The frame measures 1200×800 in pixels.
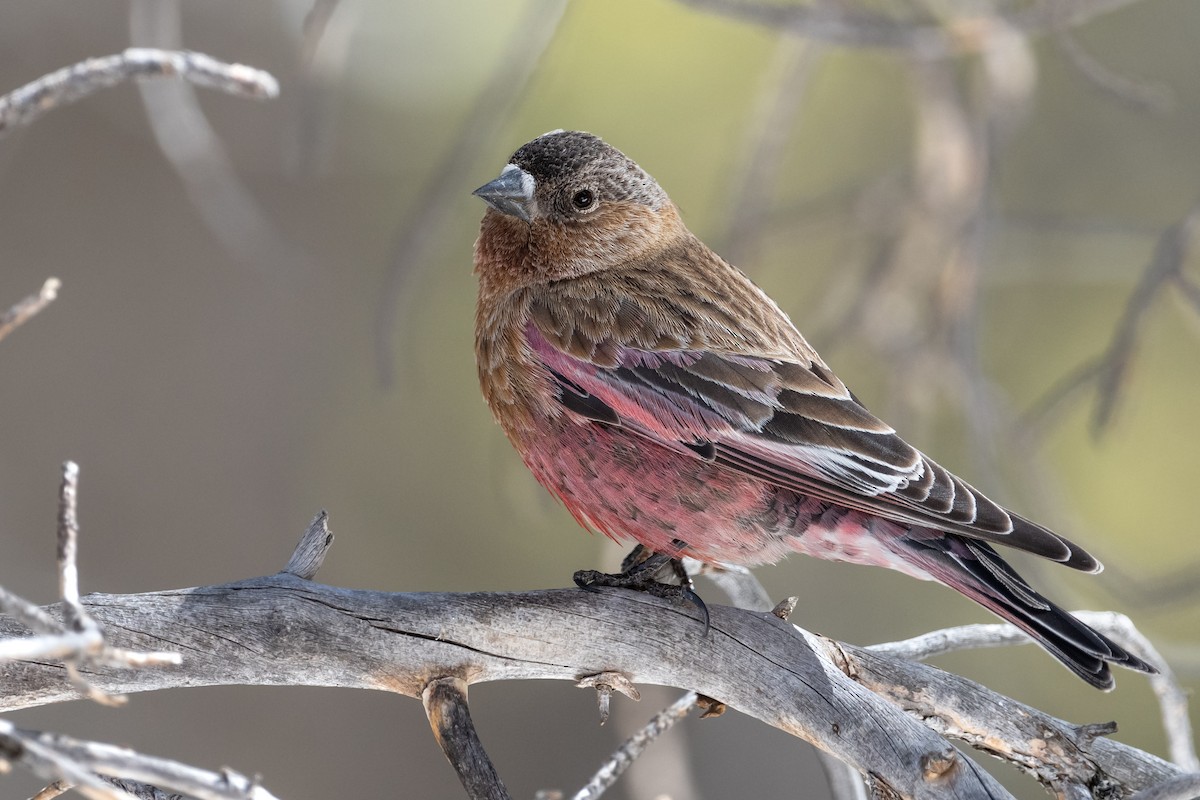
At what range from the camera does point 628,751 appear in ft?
9.41

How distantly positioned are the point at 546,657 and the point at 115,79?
5.29 feet

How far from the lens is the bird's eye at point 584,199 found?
401 cm

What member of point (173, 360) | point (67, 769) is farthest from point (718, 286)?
point (173, 360)

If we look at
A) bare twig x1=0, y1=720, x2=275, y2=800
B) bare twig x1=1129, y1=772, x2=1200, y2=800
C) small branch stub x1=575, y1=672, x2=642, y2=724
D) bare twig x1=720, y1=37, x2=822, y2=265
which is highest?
bare twig x1=720, y1=37, x2=822, y2=265

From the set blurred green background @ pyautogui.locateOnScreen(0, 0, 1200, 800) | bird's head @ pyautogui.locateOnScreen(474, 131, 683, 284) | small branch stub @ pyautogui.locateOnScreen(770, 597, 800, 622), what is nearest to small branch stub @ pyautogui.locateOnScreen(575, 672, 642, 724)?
small branch stub @ pyautogui.locateOnScreen(770, 597, 800, 622)

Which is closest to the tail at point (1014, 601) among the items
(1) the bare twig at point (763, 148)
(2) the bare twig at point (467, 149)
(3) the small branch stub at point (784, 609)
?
(3) the small branch stub at point (784, 609)

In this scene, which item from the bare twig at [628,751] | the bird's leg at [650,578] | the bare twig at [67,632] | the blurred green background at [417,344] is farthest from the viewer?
the blurred green background at [417,344]

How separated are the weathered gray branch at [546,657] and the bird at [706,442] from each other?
7.7 inches

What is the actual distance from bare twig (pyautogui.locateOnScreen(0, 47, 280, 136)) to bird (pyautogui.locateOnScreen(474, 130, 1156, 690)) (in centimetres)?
163

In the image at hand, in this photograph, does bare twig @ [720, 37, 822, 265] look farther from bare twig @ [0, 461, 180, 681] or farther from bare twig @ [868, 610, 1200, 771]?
bare twig @ [0, 461, 180, 681]

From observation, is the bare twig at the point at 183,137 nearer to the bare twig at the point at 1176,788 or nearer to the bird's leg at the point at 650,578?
the bird's leg at the point at 650,578

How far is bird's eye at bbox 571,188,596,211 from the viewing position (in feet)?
13.2

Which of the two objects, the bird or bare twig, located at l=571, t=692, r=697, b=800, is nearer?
bare twig, located at l=571, t=692, r=697, b=800

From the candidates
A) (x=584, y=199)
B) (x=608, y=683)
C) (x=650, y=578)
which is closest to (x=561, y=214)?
(x=584, y=199)
